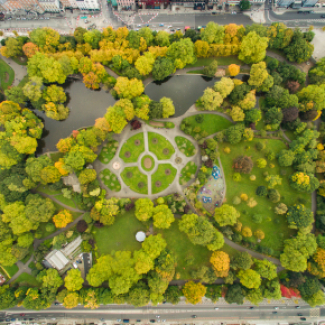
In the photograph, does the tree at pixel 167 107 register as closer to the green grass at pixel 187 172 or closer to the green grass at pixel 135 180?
Answer: the green grass at pixel 187 172

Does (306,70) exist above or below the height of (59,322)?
above

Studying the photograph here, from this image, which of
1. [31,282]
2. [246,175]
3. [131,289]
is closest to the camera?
[131,289]

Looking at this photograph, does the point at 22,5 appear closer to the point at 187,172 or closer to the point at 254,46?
the point at 254,46

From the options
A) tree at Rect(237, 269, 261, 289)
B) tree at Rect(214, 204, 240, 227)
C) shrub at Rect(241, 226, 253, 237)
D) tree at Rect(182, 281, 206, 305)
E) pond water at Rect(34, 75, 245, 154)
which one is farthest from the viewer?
pond water at Rect(34, 75, 245, 154)

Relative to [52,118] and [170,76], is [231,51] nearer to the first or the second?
[170,76]

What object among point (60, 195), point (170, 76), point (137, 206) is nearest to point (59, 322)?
point (60, 195)

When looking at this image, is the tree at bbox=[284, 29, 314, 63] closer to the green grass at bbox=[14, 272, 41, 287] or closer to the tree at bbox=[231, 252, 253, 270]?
the tree at bbox=[231, 252, 253, 270]

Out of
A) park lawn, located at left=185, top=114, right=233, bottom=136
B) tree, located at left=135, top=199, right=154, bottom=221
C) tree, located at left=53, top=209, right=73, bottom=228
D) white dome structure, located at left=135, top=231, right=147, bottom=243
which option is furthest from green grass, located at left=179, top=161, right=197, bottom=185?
tree, located at left=53, top=209, right=73, bottom=228

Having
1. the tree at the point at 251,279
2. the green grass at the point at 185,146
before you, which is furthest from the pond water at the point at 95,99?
the tree at the point at 251,279
